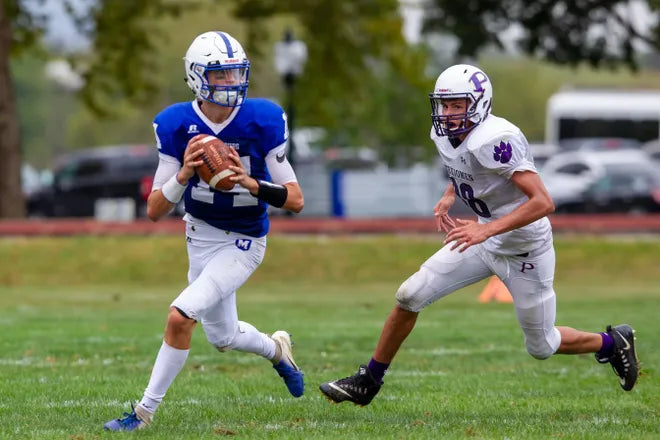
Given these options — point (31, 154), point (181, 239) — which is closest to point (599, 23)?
point (181, 239)

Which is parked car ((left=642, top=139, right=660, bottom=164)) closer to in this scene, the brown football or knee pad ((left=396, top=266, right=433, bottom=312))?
knee pad ((left=396, top=266, right=433, bottom=312))

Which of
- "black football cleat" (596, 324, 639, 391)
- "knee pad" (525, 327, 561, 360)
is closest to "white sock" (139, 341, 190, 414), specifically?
"knee pad" (525, 327, 561, 360)

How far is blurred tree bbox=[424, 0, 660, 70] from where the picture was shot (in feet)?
79.1

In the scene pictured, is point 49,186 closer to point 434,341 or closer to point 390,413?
point 434,341

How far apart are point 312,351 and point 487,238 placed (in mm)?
3835

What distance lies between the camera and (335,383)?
6.93 m

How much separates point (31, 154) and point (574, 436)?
262 feet

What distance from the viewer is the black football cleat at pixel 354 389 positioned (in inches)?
272

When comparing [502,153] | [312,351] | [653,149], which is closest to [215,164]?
[502,153]

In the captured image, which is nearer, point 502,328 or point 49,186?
point 502,328

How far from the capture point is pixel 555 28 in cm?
2434

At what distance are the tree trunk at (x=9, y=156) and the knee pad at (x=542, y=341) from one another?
1665 centimetres

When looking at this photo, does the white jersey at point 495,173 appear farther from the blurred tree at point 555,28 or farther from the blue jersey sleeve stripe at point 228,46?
the blurred tree at point 555,28

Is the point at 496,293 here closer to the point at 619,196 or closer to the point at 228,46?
the point at 228,46
